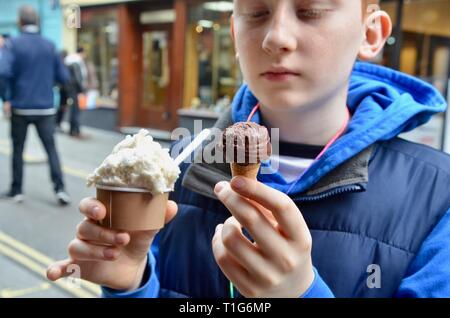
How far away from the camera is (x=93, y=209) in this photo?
67 centimetres

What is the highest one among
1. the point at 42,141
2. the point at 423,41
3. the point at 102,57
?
the point at 423,41

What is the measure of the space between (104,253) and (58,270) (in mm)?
99

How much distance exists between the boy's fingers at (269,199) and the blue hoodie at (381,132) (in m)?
0.11

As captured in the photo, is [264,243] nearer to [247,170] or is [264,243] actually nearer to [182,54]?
[247,170]

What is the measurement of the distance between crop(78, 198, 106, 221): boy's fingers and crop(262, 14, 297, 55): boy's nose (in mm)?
356

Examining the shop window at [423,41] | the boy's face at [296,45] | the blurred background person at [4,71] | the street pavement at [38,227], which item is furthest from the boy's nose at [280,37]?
the shop window at [423,41]

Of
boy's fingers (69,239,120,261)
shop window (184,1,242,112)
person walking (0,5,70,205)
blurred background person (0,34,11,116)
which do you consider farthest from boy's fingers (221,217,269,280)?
shop window (184,1,242,112)

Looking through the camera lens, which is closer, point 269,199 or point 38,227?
point 269,199

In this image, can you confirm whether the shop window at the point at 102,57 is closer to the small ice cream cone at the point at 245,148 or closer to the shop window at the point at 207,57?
the small ice cream cone at the point at 245,148

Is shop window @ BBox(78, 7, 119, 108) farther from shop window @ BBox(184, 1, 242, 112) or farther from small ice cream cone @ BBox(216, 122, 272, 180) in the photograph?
shop window @ BBox(184, 1, 242, 112)

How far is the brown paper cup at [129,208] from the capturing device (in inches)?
26.6

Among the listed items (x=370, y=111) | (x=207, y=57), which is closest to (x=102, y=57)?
(x=370, y=111)
